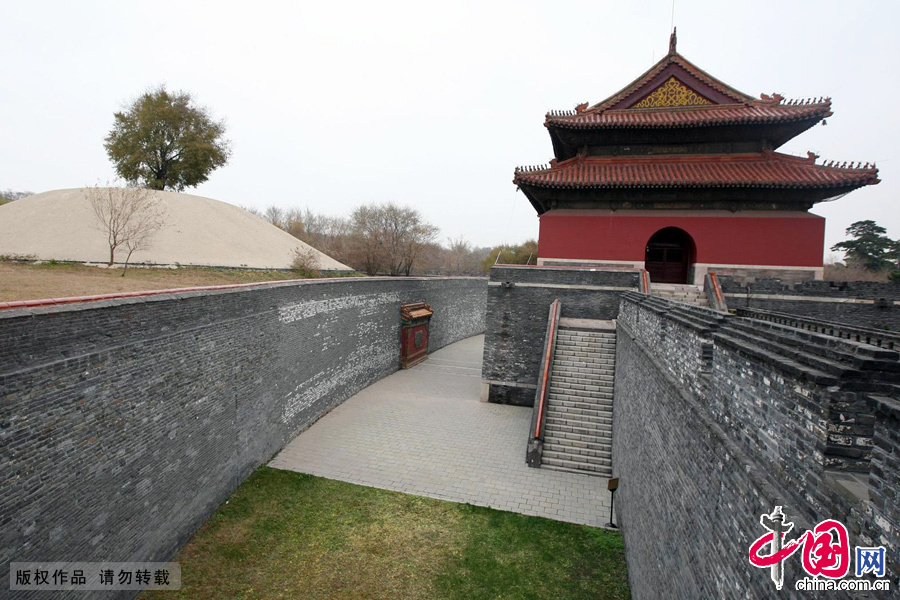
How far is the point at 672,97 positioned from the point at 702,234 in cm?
451

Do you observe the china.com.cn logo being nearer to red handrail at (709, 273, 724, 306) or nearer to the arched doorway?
red handrail at (709, 273, 724, 306)

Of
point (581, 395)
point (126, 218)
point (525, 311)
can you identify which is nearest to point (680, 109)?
point (525, 311)

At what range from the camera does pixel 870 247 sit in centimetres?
2647

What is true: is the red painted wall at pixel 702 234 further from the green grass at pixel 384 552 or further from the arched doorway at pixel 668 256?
the green grass at pixel 384 552

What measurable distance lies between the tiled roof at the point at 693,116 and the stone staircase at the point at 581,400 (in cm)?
605

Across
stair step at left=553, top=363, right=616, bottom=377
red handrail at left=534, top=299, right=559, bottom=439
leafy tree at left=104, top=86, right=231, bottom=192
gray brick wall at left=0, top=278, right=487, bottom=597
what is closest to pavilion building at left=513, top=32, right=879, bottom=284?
red handrail at left=534, top=299, right=559, bottom=439

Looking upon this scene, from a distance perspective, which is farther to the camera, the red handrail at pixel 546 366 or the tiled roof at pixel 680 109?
the tiled roof at pixel 680 109

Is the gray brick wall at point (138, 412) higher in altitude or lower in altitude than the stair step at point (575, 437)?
higher

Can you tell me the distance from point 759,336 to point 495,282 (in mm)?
10559

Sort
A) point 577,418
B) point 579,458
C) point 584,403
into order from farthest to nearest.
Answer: point 584,403
point 577,418
point 579,458

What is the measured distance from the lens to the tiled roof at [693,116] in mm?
11766

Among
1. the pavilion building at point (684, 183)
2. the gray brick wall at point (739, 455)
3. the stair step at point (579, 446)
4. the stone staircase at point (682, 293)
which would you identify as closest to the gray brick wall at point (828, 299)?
the stone staircase at point (682, 293)

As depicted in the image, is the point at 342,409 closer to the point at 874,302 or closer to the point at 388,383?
the point at 388,383

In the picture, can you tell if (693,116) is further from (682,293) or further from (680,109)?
(682,293)
